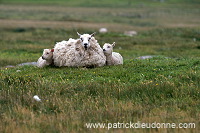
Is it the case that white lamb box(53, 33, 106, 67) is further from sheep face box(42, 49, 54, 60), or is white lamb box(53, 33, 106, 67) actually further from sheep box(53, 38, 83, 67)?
sheep face box(42, 49, 54, 60)

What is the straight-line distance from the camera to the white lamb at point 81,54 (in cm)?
1577

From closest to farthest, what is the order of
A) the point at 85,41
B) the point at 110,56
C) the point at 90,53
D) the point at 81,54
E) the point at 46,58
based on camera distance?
the point at 85,41 → the point at 81,54 → the point at 90,53 → the point at 46,58 → the point at 110,56

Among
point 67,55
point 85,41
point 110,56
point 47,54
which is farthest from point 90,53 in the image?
point 47,54

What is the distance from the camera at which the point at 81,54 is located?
52.0ft

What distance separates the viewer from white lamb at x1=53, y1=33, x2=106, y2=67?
621 inches

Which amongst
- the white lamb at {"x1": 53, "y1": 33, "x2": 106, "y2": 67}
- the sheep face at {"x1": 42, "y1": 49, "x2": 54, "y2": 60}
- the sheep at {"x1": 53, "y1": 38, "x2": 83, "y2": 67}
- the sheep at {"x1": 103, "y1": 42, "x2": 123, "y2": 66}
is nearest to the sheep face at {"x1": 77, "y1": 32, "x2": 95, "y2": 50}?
the white lamb at {"x1": 53, "y1": 33, "x2": 106, "y2": 67}

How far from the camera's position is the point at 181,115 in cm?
873

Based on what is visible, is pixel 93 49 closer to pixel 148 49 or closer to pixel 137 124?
pixel 137 124

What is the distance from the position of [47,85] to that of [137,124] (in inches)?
179

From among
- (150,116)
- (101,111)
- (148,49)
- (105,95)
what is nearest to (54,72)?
(105,95)

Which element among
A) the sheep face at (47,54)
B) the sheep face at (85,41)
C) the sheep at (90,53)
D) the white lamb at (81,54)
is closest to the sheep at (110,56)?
the white lamb at (81,54)

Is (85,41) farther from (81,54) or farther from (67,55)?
(67,55)

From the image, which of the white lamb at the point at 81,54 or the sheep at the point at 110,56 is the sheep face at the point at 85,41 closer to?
the white lamb at the point at 81,54

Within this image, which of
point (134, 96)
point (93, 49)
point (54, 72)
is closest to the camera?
point (134, 96)
